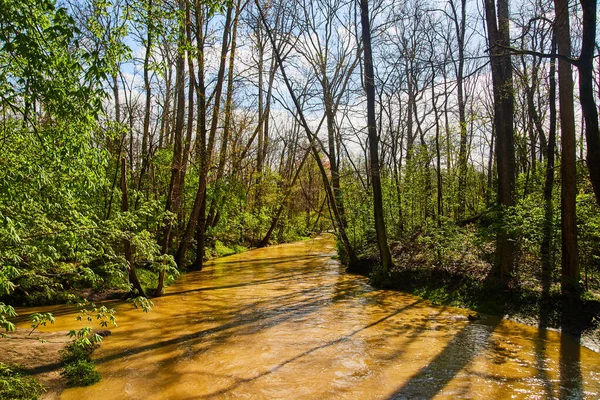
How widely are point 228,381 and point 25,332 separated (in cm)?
451

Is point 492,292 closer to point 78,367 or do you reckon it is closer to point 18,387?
point 78,367

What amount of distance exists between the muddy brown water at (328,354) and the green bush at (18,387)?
0.42m

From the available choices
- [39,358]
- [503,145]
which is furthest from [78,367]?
[503,145]

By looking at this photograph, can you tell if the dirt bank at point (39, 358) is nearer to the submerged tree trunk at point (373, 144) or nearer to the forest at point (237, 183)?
the forest at point (237, 183)

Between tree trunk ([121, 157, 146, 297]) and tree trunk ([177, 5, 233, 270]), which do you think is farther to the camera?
tree trunk ([177, 5, 233, 270])

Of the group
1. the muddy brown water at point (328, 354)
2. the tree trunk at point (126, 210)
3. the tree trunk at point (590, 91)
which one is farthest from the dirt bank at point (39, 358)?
the tree trunk at point (590, 91)

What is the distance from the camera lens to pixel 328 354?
6.93m

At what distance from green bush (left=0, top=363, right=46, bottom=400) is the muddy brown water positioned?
42 centimetres

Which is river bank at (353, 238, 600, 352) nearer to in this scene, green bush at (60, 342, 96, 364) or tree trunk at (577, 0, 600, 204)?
tree trunk at (577, 0, 600, 204)

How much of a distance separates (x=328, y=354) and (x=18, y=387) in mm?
4592

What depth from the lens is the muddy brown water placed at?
546 cm

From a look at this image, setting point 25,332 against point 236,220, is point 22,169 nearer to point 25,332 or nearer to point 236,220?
point 25,332

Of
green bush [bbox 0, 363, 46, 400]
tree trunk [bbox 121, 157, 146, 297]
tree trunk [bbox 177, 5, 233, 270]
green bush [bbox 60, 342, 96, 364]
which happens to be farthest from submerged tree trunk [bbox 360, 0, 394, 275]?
green bush [bbox 0, 363, 46, 400]

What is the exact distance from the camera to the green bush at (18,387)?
4.57 m
